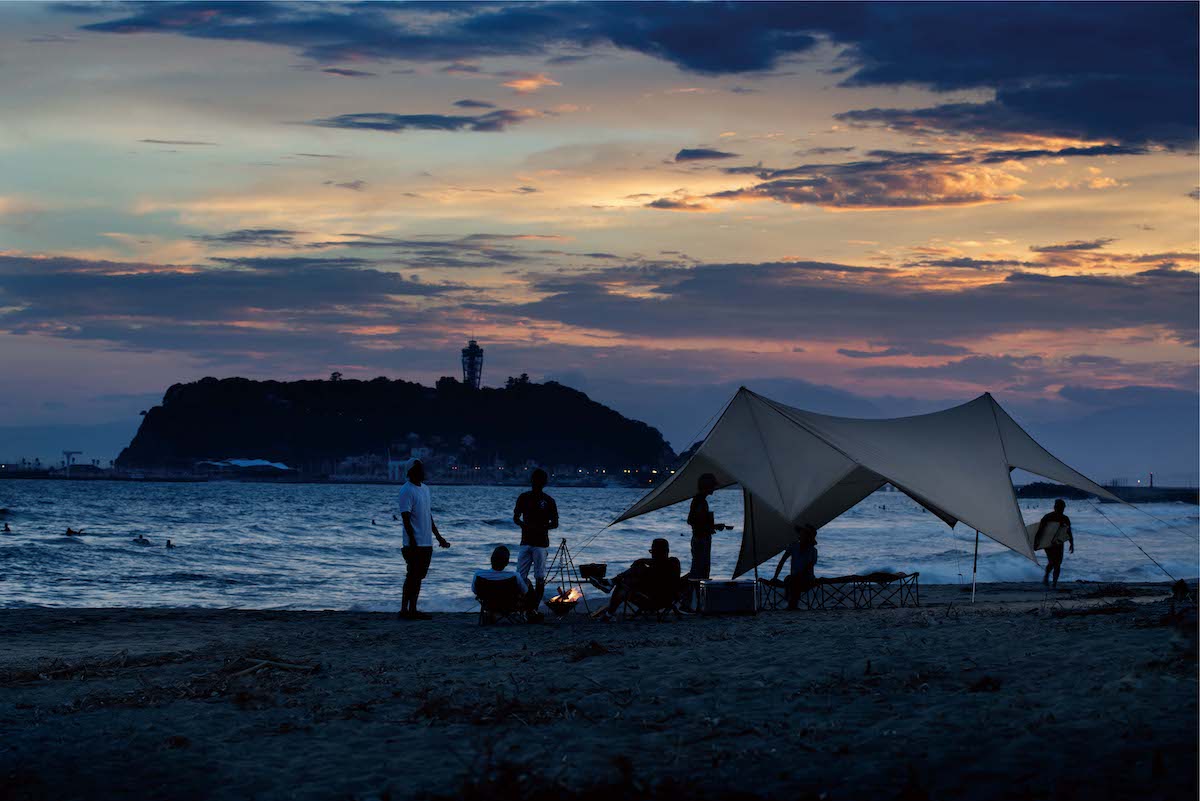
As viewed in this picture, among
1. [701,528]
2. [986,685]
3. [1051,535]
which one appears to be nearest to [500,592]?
[701,528]

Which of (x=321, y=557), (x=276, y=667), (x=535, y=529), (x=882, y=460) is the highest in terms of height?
(x=882, y=460)

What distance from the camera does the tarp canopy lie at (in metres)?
13.3

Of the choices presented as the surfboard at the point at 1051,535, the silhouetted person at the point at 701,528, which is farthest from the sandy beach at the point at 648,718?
the surfboard at the point at 1051,535

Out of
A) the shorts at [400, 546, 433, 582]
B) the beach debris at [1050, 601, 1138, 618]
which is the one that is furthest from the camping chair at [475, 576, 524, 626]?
the beach debris at [1050, 601, 1138, 618]

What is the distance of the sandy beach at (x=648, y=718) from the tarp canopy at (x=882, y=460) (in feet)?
10.5

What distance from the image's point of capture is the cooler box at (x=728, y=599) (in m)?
12.7

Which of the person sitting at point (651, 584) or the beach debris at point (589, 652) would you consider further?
the person sitting at point (651, 584)

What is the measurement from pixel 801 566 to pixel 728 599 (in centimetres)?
170

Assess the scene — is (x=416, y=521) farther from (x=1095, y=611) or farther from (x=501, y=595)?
(x=1095, y=611)

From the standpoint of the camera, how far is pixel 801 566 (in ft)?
46.1

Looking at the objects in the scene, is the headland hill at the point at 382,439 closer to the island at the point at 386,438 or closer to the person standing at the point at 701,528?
the island at the point at 386,438

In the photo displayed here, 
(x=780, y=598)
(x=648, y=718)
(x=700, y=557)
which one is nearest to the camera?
(x=648, y=718)

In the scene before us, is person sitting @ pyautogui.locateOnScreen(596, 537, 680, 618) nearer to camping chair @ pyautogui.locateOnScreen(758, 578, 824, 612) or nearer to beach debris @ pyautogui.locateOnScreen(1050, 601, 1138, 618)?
camping chair @ pyautogui.locateOnScreen(758, 578, 824, 612)

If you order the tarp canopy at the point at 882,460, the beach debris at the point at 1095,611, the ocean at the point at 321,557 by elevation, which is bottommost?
the ocean at the point at 321,557
